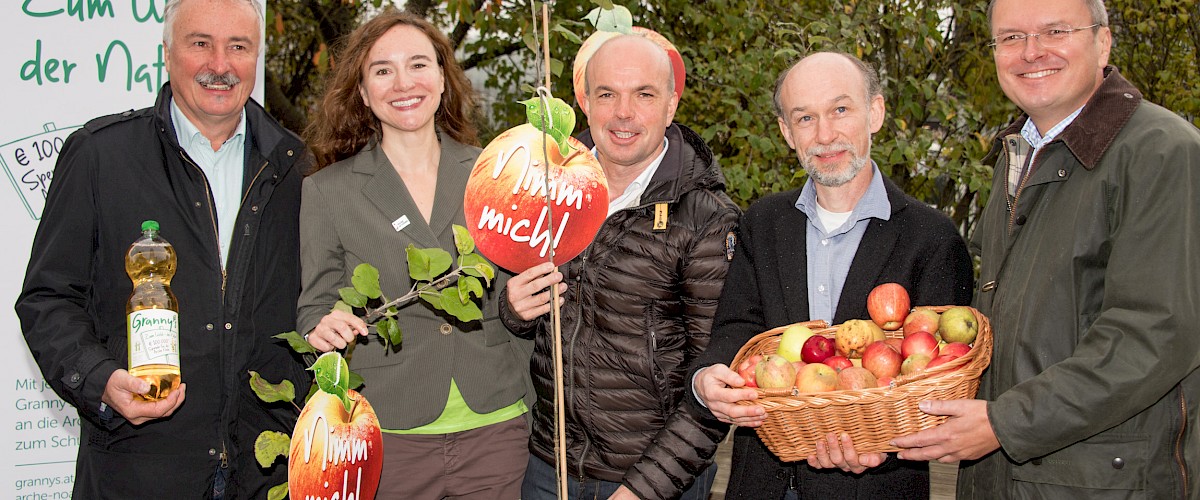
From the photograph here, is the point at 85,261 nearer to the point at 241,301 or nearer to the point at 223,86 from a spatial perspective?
the point at 241,301

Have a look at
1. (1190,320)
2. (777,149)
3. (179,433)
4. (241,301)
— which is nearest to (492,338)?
(241,301)

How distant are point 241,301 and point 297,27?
19.4 feet

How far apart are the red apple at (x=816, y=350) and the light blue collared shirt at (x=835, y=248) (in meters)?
0.27

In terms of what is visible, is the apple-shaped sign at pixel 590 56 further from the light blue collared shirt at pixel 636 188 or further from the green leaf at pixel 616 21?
the light blue collared shirt at pixel 636 188

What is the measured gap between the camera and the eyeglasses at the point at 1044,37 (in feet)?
7.25

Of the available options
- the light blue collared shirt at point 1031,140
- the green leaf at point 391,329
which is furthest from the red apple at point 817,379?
the green leaf at point 391,329

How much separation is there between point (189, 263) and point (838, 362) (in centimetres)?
174

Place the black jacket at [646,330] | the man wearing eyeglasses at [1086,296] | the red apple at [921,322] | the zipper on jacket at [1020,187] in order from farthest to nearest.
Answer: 1. the black jacket at [646,330]
2. the zipper on jacket at [1020,187]
3. the red apple at [921,322]
4. the man wearing eyeglasses at [1086,296]

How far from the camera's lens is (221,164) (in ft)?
9.20

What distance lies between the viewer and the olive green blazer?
8.59ft

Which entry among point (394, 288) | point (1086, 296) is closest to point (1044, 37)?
point (1086, 296)

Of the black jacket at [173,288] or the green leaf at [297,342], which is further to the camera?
the black jacket at [173,288]

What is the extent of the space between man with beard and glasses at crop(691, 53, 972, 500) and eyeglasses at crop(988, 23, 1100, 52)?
363 mm

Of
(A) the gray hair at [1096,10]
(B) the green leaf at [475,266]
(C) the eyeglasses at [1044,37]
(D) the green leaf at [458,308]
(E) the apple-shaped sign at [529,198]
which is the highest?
(A) the gray hair at [1096,10]
